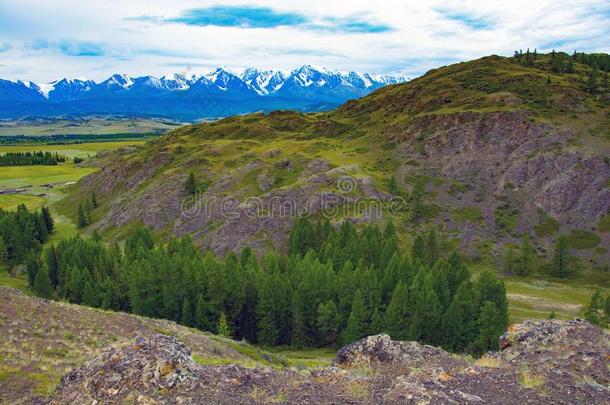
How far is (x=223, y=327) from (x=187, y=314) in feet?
28.3

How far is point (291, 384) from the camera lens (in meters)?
20.4

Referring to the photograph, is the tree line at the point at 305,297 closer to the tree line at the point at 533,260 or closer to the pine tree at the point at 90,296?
the pine tree at the point at 90,296

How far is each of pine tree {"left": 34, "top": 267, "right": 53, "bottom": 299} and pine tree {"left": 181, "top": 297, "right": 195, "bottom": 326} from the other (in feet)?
118

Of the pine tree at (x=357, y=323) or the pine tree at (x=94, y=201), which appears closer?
the pine tree at (x=357, y=323)

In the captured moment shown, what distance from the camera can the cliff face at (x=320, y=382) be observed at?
735 inches

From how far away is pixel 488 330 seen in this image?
63500mm

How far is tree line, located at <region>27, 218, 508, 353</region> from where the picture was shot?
6719 centimetres

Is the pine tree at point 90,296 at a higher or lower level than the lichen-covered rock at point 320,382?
lower

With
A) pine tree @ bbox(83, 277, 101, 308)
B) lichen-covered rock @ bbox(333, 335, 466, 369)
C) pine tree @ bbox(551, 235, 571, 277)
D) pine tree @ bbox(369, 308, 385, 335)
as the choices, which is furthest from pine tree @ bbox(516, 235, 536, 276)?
pine tree @ bbox(83, 277, 101, 308)

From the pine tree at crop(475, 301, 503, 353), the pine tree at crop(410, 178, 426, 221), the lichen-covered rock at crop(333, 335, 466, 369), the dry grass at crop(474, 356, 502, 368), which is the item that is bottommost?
the pine tree at crop(475, 301, 503, 353)

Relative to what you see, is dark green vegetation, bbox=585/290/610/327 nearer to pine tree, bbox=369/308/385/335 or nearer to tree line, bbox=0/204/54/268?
pine tree, bbox=369/308/385/335

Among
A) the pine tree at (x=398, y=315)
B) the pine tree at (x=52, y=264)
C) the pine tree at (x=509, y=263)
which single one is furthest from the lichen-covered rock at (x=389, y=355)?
the pine tree at (x=52, y=264)

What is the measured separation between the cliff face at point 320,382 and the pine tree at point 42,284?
81246 millimetres

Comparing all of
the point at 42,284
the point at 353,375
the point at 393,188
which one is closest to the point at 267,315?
the point at 42,284
